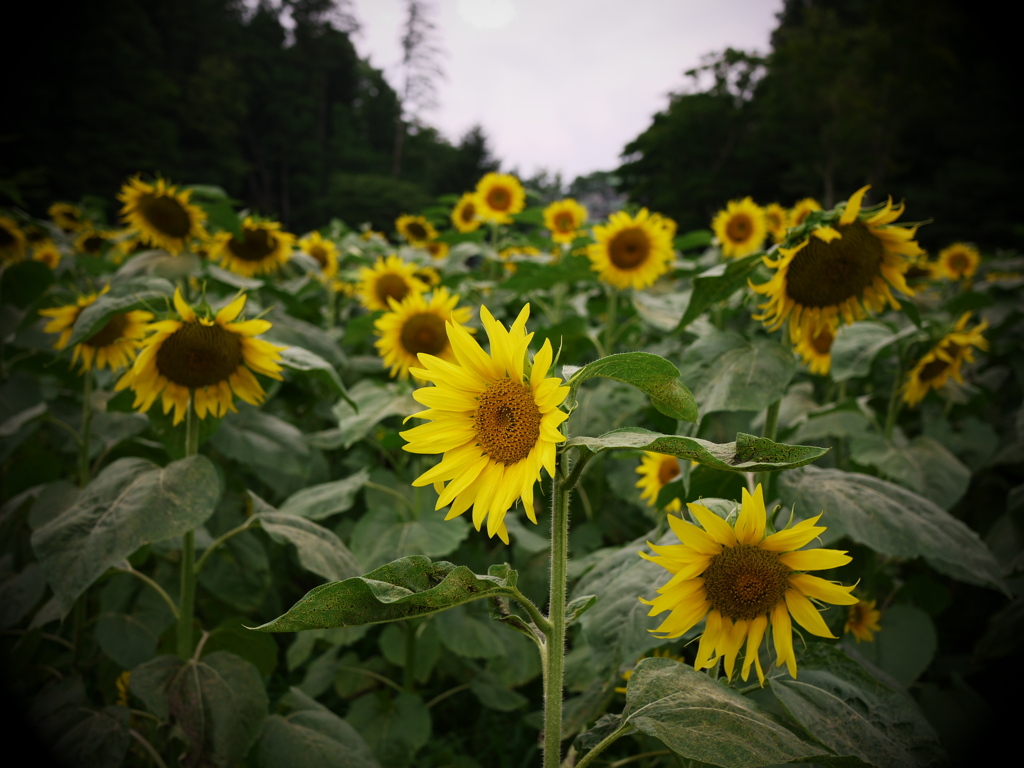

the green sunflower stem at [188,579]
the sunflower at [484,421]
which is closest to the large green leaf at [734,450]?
the sunflower at [484,421]

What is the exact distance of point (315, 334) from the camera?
2.48m

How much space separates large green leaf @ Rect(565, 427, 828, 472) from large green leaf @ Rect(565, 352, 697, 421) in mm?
77

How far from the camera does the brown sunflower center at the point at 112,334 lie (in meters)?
2.03

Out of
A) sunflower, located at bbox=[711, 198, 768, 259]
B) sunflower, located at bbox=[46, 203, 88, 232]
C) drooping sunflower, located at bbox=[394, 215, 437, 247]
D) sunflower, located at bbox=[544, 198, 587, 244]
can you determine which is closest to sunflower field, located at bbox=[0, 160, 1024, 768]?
sunflower, located at bbox=[711, 198, 768, 259]

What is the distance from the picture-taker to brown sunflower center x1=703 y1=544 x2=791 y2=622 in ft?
3.14

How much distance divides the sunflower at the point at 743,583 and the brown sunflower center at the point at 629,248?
2492 millimetres

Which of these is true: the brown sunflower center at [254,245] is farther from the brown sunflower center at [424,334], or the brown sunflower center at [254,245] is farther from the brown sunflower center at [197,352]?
the brown sunflower center at [197,352]

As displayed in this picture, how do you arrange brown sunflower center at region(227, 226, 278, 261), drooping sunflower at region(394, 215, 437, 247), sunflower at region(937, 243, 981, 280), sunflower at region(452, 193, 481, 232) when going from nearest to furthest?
brown sunflower center at region(227, 226, 278, 261) → sunflower at region(452, 193, 481, 232) → sunflower at region(937, 243, 981, 280) → drooping sunflower at region(394, 215, 437, 247)

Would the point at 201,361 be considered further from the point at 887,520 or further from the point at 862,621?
the point at 862,621

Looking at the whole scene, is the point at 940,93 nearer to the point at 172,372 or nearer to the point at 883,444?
the point at 883,444

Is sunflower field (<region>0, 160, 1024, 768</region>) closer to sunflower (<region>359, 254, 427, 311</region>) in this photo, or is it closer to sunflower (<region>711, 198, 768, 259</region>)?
sunflower (<region>359, 254, 427, 311</region>)

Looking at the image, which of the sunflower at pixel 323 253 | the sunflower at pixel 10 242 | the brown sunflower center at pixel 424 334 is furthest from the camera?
the sunflower at pixel 323 253

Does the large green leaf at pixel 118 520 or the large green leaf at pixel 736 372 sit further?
the large green leaf at pixel 736 372

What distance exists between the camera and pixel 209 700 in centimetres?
140
